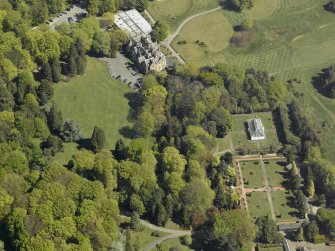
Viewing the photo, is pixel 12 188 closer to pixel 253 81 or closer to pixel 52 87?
pixel 52 87

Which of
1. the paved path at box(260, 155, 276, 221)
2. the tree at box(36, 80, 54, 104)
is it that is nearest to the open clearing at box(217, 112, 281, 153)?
the paved path at box(260, 155, 276, 221)

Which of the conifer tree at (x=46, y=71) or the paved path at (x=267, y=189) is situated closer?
the paved path at (x=267, y=189)

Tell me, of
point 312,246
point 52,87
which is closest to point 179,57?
point 52,87

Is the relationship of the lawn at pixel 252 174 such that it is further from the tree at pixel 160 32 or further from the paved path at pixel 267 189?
the tree at pixel 160 32

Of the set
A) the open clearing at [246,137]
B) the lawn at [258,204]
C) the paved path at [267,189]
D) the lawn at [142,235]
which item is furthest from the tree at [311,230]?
the lawn at [142,235]

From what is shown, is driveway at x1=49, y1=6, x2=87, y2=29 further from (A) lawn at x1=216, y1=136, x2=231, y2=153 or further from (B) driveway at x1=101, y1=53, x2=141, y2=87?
(A) lawn at x1=216, y1=136, x2=231, y2=153

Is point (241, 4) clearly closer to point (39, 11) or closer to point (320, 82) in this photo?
point (320, 82)
